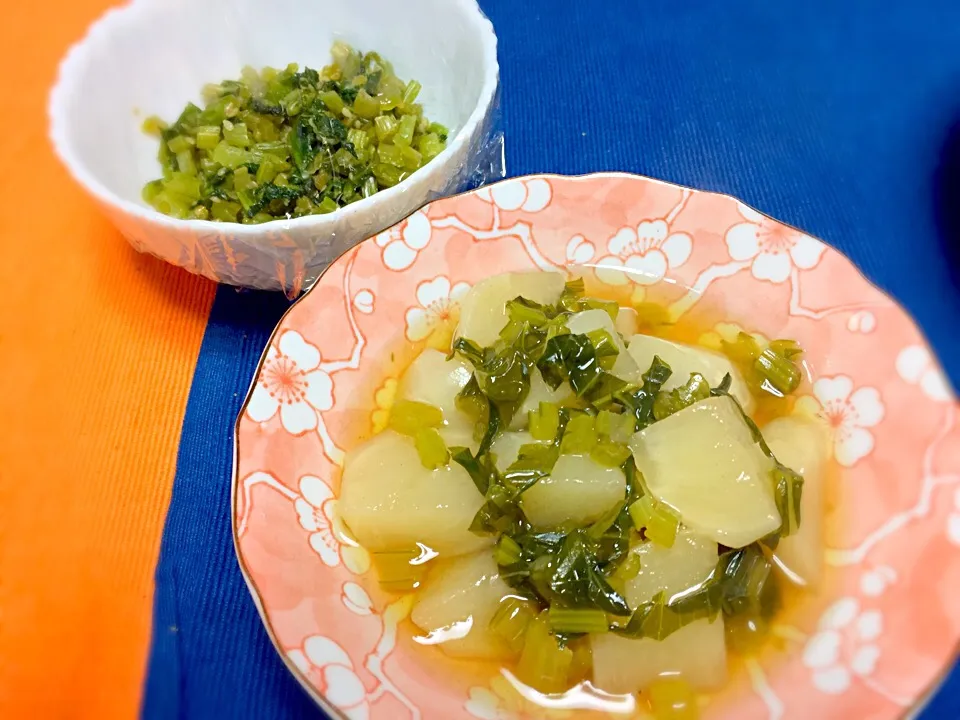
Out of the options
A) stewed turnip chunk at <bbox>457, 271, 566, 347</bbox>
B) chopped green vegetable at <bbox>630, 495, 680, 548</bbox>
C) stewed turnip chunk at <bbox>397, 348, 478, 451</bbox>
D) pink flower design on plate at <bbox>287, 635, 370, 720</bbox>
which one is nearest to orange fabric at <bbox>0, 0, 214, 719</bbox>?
pink flower design on plate at <bbox>287, 635, 370, 720</bbox>

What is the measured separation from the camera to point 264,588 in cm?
128

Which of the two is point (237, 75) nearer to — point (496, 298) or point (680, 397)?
point (496, 298)

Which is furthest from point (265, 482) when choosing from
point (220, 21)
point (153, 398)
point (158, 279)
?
point (220, 21)

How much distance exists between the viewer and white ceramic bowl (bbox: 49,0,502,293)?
1686mm

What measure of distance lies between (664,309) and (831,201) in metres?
0.74

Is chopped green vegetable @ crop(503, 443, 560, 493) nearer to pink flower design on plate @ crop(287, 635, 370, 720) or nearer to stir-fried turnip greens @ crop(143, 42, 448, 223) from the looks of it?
pink flower design on plate @ crop(287, 635, 370, 720)

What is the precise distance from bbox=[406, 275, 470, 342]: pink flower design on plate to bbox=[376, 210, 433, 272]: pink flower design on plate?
9cm

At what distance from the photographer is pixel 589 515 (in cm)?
139

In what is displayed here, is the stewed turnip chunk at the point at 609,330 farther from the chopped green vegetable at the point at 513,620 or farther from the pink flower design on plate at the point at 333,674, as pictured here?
the pink flower design on plate at the point at 333,674

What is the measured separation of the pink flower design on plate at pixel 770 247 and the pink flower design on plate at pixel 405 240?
0.82 m

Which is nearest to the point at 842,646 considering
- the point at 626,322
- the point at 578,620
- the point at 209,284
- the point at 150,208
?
the point at 578,620

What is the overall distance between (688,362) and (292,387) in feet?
3.23

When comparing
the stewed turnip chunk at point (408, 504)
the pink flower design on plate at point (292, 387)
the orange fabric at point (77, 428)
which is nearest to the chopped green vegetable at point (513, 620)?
the stewed turnip chunk at point (408, 504)

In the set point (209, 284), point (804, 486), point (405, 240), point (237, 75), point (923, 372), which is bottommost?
point (804, 486)
